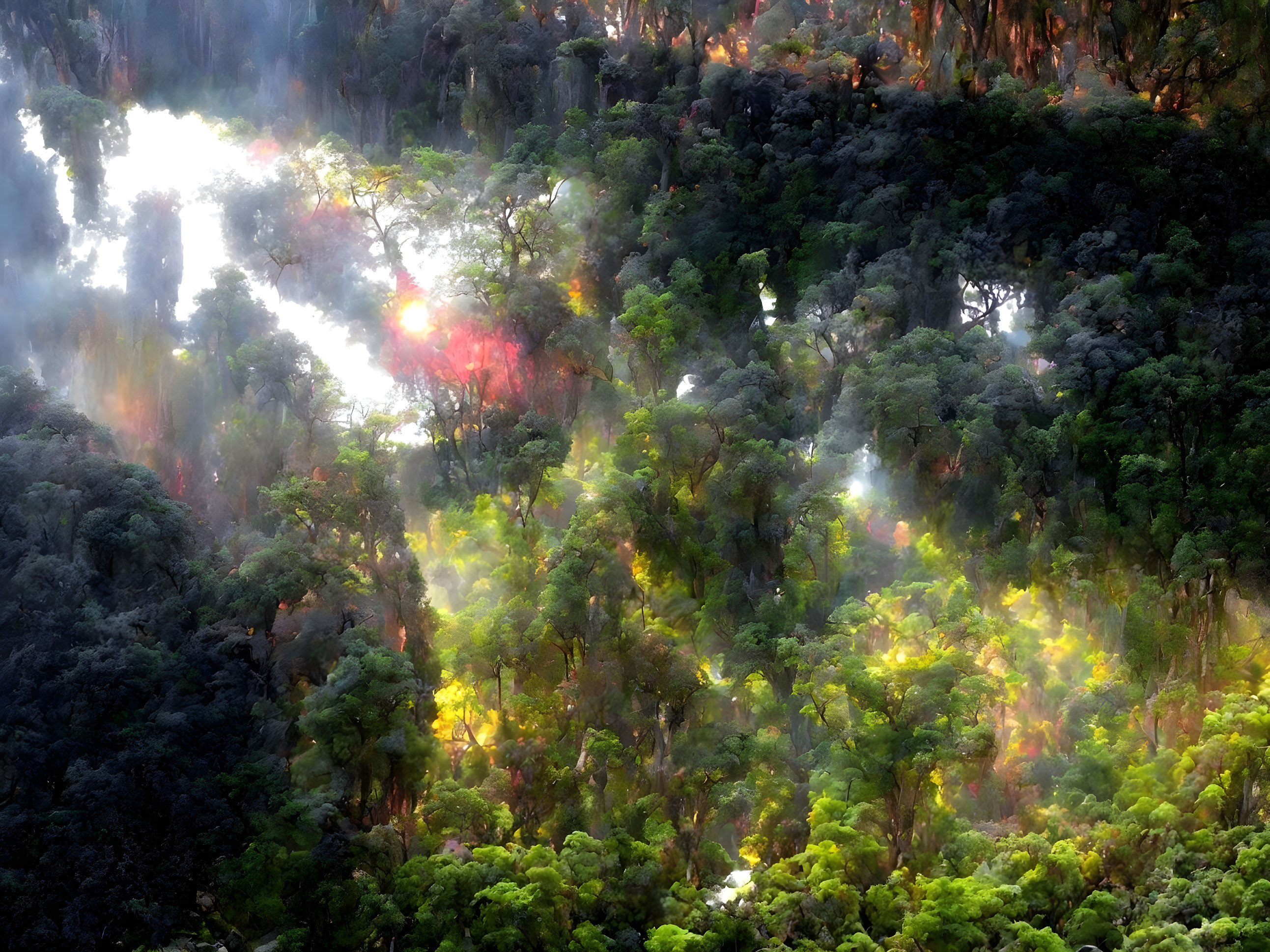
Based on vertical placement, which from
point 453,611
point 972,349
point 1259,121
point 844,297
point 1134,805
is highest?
point 1259,121

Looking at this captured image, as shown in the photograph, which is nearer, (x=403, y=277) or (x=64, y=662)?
(x=64, y=662)

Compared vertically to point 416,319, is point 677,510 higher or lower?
lower

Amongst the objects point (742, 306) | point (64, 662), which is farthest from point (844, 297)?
point (64, 662)

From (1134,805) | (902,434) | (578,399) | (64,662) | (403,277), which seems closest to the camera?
(1134,805)

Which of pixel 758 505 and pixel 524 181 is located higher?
pixel 524 181

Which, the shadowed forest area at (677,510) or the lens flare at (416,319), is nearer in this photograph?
the shadowed forest area at (677,510)

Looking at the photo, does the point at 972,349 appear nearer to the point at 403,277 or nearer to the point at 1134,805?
the point at 1134,805
